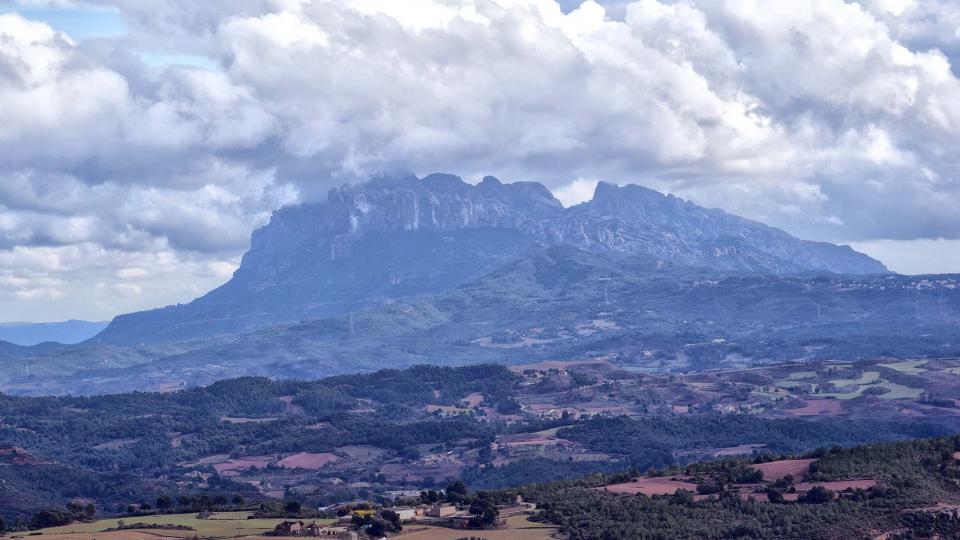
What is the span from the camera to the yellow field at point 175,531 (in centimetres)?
10088

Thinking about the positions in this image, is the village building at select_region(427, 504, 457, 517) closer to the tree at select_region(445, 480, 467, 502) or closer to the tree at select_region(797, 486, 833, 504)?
the tree at select_region(445, 480, 467, 502)

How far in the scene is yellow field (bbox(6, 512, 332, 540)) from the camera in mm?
100875

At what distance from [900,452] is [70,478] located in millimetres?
115360

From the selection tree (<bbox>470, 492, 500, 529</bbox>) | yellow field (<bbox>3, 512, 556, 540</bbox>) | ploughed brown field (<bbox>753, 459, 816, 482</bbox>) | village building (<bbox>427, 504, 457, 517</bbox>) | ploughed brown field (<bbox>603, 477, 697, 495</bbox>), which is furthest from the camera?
ploughed brown field (<bbox>753, 459, 816, 482</bbox>)

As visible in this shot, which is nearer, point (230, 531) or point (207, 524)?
point (230, 531)

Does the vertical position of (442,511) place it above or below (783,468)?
Answer: below

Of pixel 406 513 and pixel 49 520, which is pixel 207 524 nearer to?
pixel 49 520

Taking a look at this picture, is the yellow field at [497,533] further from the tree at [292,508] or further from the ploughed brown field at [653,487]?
the tree at [292,508]

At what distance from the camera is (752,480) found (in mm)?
110250

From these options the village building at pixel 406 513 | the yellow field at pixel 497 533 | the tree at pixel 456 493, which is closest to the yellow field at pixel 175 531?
the village building at pixel 406 513

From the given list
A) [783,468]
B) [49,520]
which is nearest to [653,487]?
[783,468]

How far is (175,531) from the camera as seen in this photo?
348ft

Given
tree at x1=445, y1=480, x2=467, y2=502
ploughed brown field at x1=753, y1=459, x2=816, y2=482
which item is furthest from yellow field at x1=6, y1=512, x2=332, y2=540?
ploughed brown field at x1=753, y1=459, x2=816, y2=482

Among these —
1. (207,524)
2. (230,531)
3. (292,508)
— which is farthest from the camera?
(292,508)
